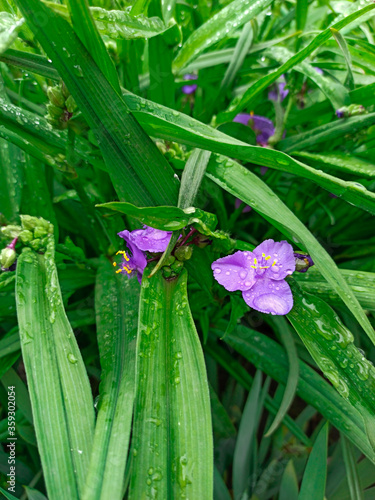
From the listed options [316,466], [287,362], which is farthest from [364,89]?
[316,466]

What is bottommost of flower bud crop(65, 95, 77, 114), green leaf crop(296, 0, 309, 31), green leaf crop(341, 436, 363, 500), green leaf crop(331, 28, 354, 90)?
green leaf crop(341, 436, 363, 500)

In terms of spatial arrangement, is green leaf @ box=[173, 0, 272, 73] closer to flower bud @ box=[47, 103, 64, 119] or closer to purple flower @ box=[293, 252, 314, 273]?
flower bud @ box=[47, 103, 64, 119]

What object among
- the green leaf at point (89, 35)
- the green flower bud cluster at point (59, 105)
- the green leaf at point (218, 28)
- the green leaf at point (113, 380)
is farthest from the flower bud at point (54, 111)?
the green leaf at point (218, 28)

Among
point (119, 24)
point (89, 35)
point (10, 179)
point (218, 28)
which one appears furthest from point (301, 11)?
point (10, 179)

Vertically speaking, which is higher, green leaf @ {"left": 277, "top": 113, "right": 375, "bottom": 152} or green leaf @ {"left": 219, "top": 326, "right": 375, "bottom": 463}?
green leaf @ {"left": 277, "top": 113, "right": 375, "bottom": 152}

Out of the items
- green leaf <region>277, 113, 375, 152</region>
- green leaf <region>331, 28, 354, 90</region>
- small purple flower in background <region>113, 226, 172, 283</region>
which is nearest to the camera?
small purple flower in background <region>113, 226, 172, 283</region>

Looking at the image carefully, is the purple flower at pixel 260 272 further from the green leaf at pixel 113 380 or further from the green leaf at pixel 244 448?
the green leaf at pixel 244 448

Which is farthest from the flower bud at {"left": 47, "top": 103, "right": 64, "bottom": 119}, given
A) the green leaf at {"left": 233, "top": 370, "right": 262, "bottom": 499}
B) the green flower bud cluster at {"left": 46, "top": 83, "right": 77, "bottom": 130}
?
the green leaf at {"left": 233, "top": 370, "right": 262, "bottom": 499}

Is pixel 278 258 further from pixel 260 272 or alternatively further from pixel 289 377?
pixel 289 377
